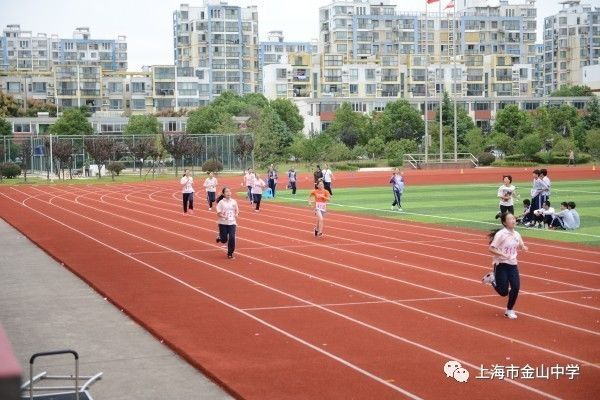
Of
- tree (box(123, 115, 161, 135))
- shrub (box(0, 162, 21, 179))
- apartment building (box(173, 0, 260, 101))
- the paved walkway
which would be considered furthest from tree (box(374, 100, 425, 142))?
the paved walkway

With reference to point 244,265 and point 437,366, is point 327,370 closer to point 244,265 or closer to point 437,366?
point 437,366

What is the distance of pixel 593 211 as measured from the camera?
3484 cm

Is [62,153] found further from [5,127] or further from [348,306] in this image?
[348,306]

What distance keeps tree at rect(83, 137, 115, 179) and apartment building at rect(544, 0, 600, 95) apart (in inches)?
5066

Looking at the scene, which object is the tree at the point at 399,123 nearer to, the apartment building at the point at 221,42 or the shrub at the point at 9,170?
the shrub at the point at 9,170

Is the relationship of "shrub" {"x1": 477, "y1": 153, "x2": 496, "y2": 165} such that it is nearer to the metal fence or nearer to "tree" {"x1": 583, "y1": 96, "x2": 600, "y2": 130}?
the metal fence

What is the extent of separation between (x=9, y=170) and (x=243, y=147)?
63.5 ft

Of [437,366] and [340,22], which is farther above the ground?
[340,22]

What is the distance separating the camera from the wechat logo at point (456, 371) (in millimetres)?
10199

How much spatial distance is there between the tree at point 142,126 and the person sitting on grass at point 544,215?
8345 cm

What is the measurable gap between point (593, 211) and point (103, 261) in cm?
2012

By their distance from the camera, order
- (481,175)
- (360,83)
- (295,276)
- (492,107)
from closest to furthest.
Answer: (295,276), (481,175), (492,107), (360,83)

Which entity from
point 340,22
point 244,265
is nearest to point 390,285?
point 244,265

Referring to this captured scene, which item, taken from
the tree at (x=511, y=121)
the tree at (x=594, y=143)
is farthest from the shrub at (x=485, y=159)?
the tree at (x=511, y=121)
